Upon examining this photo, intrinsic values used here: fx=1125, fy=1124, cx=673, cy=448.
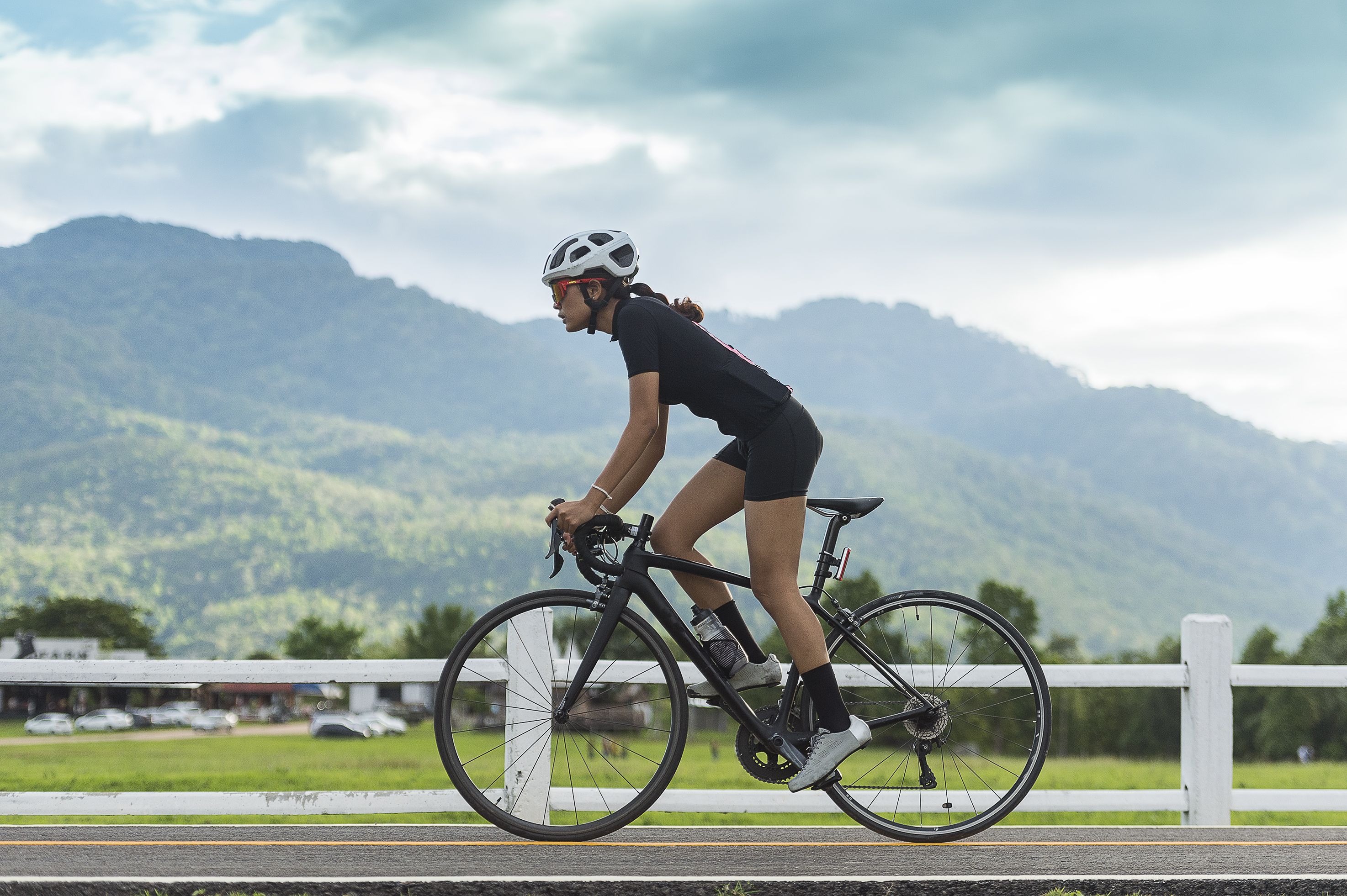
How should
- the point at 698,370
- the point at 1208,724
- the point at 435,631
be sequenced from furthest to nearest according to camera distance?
the point at 435,631
the point at 1208,724
the point at 698,370

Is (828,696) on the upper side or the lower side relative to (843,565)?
lower

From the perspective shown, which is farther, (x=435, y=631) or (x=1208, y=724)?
(x=435, y=631)

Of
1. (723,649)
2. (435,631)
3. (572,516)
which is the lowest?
(435,631)

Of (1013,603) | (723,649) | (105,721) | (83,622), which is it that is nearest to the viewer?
(723,649)

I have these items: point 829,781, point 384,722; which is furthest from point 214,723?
point 829,781

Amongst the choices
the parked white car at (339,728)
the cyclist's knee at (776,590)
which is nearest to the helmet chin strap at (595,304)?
the cyclist's knee at (776,590)

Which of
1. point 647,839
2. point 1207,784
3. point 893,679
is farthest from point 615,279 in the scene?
point 1207,784

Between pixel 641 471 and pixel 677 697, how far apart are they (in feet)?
3.16

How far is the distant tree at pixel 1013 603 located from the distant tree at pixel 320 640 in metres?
78.2

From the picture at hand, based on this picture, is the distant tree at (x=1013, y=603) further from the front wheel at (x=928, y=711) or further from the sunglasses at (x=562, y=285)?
the sunglasses at (x=562, y=285)

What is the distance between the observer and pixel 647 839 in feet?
17.6

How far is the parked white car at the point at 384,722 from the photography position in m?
99.6

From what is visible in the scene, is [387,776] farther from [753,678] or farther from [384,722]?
[384,722]

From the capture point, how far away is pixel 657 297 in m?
4.62
